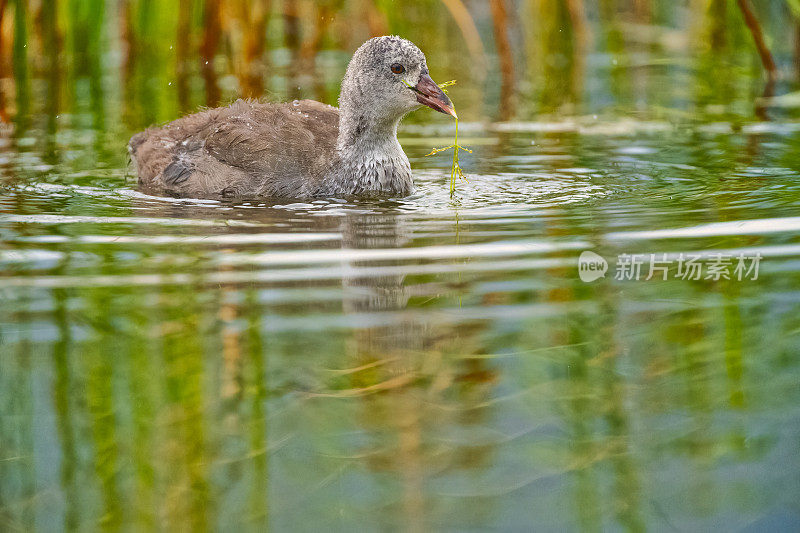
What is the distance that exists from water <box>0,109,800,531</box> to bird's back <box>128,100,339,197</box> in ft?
1.98

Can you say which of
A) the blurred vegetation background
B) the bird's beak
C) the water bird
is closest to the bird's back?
the water bird

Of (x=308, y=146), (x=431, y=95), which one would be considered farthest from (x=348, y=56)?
(x=431, y=95)

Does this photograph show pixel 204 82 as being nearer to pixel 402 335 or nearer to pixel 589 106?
pixel 589 106

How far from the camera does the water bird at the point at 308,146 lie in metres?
6.14

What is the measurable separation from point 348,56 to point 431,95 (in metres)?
5.63

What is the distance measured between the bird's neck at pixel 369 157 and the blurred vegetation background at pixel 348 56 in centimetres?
191

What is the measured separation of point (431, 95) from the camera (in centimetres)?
609

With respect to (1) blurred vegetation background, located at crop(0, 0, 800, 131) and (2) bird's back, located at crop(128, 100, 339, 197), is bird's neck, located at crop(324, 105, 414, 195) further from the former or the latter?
(1) blurred vegetation background, located at crop(0, 0, 800, 131)

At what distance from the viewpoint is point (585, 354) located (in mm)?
3381

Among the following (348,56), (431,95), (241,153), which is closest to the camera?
(431,95)

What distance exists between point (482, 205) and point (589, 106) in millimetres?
3259

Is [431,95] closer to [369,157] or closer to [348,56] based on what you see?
[369,157]

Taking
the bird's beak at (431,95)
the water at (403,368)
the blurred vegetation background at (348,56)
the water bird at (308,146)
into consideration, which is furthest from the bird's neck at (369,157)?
the blurred vegetation background at (348,56)

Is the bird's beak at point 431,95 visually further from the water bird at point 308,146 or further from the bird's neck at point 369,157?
the bird's neck at point 369,157
